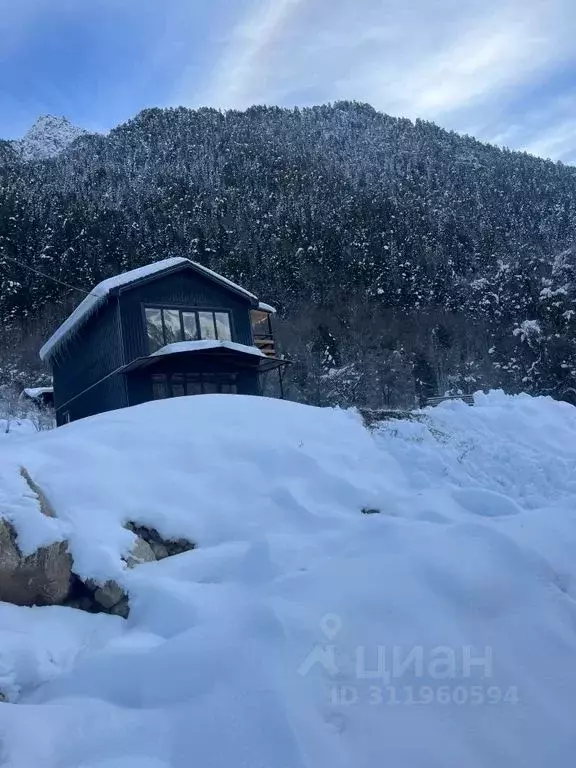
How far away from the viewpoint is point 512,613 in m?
4.71

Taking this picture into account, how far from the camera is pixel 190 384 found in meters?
20.3

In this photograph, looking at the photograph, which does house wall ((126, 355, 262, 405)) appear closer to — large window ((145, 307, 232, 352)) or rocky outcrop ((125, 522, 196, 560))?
large window ((145, 307, 232, 352))

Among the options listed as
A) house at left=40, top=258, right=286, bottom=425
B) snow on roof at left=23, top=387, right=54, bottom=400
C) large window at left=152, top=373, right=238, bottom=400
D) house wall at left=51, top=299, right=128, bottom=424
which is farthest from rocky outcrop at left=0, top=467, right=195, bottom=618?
snow on roof at left=23, top=387, right=54, bottom=400

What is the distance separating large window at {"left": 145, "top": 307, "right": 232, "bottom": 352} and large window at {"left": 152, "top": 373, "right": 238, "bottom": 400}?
121 centimetres

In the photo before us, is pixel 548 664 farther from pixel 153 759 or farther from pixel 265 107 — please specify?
pixel 265 107

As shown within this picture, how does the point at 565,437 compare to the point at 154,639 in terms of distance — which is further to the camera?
the point at 565,437

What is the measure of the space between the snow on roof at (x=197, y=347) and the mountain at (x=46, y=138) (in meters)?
81.0

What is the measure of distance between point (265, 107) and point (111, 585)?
109 m

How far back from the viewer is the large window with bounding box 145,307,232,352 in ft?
64.7

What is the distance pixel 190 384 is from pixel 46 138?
118 meters

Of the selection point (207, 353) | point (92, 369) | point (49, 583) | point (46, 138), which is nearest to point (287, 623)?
point (49, 583)

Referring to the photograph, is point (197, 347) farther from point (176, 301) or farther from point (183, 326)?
point (176, 301)

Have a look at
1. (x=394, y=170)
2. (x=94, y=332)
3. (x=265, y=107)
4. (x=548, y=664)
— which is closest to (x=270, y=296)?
(x=94, y=332)

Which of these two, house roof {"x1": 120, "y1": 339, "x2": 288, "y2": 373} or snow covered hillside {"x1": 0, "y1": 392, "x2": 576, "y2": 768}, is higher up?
house roof {"x1": 120, "y1": 339, "x2": 288, "y2": 373}
